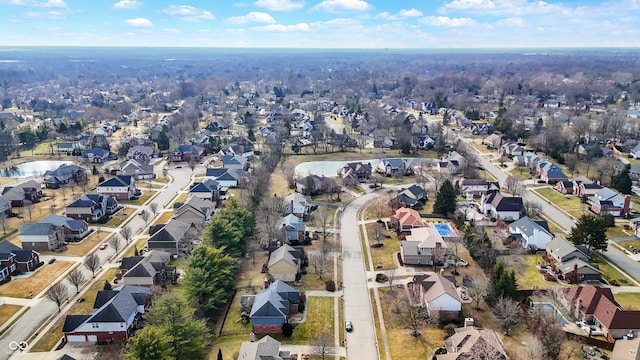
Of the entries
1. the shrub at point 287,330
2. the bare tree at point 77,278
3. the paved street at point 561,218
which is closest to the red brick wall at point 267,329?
the shrub at point 287,330

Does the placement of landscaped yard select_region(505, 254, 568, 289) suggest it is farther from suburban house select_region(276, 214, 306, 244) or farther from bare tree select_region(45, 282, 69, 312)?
bare tree select_region(45, 282, 69, 312)

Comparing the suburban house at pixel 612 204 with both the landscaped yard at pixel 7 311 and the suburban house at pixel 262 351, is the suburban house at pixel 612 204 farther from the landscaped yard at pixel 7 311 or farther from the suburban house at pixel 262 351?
the landscaped yard at pixel 7 311

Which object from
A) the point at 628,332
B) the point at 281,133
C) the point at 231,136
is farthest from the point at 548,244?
the point at 231,136

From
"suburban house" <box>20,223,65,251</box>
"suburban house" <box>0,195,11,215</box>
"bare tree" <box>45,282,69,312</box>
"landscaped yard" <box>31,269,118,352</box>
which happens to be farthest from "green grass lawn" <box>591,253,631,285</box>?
"suburban house" <box>0,195,11,215</box>

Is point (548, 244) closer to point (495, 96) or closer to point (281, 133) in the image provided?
point (281, 133)

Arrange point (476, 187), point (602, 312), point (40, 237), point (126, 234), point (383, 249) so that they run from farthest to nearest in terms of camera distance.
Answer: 1. point (476, 187)
2. point (126, 234)
3. point (383, 249)
4. point (40, 237)
5. point (602, 312)

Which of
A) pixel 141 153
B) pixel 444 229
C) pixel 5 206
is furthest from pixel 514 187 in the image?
pixel 5 206

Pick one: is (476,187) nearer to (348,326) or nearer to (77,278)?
(348,326)
